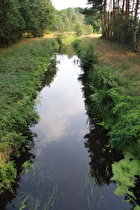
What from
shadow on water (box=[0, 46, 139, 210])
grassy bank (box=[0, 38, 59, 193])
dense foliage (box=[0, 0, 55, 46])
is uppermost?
dense foliage (box=[0, 0, 55, 46])

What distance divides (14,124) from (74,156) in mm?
2685

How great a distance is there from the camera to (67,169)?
5.34 meters

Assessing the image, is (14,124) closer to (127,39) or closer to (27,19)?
(127,39)

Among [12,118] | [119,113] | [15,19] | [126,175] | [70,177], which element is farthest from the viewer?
[15,19]

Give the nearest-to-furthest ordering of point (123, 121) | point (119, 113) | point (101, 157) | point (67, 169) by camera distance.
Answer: point (67, 169) → point (123, 121) → point (101, 157) → point (119, 113)

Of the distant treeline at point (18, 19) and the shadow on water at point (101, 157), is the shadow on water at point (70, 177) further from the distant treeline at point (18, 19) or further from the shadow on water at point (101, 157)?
the distant treeline at point (18, 19)

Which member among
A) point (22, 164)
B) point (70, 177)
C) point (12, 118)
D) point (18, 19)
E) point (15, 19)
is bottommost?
point (70, 177)

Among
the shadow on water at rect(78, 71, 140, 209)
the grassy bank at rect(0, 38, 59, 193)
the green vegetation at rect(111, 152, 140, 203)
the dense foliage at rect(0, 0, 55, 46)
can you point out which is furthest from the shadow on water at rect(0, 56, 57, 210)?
the dense foliage at rect(0, 0, 55, 46)

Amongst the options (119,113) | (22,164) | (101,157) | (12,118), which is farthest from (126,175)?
(12,118)

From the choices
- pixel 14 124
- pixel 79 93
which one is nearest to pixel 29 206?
pixel 14 124

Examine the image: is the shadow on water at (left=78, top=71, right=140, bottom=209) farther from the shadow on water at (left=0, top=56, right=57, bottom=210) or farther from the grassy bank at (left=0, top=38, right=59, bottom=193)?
the grassy bank at (left=0, top=38, right=59, bottom=193)

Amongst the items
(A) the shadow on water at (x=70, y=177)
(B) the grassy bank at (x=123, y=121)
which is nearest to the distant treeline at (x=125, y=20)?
(B) the grassy bank at (x=123, y=121)

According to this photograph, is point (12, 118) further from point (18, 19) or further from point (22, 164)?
point (18, 19)

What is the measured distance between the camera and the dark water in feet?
13.9
